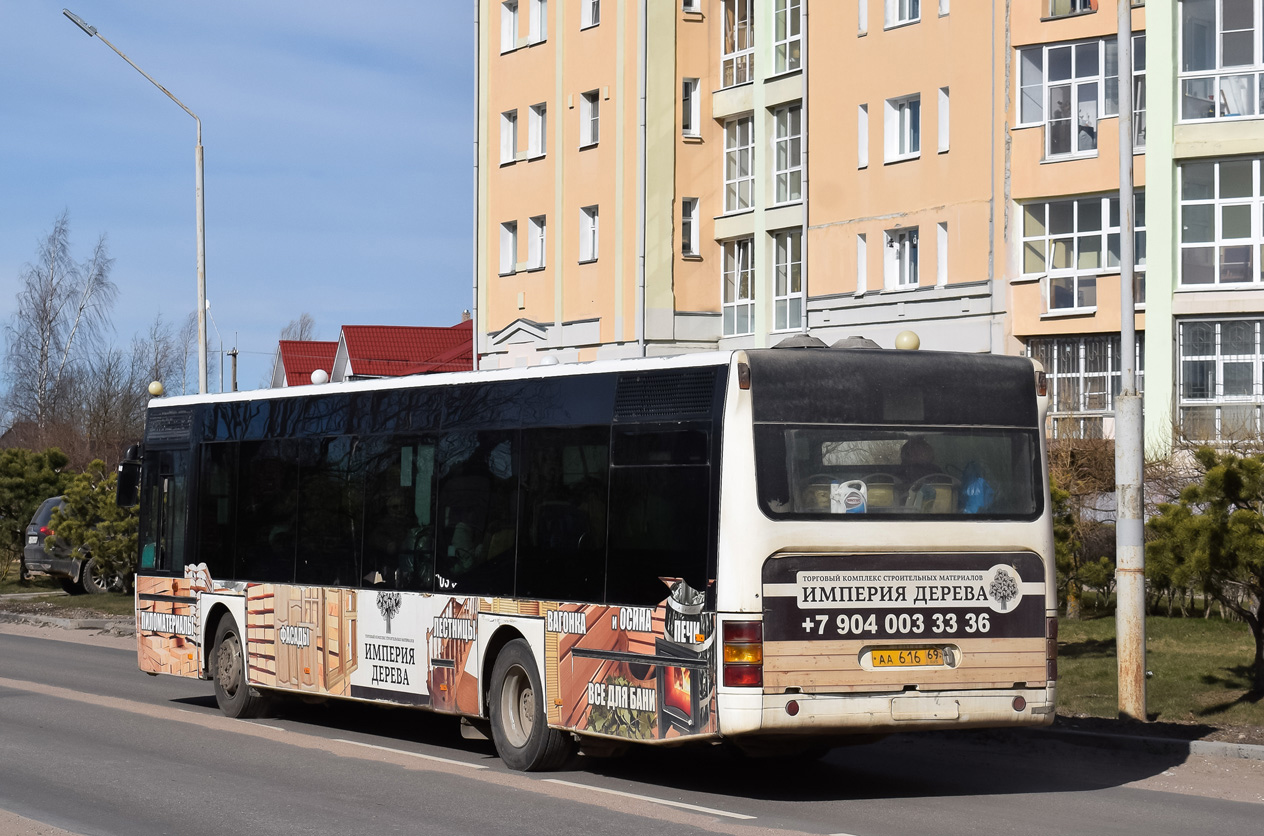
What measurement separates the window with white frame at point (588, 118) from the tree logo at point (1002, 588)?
33.5 m

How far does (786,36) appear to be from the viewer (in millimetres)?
41188

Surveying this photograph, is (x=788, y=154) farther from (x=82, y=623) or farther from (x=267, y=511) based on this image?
(x=267, y=511)

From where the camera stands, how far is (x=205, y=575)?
17.5 m

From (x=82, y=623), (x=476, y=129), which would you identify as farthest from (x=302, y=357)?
(x=82, y=623)

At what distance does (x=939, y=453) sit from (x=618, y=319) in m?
31.6

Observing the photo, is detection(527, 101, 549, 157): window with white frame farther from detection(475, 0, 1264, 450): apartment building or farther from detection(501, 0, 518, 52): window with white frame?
detection(501, 0, 518, 52): window with white frame

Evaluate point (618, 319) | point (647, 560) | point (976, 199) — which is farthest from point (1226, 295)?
point (647, 560)

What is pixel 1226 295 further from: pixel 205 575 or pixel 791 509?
pixel 791 509

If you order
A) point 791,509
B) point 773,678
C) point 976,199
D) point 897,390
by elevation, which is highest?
point 976,199

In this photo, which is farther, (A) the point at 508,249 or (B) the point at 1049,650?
(A) the point at 508,249

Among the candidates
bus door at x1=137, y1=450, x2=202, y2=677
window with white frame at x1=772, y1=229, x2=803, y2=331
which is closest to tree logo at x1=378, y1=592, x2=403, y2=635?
bus door at x1=137, y1=450, x2=202, y2=677

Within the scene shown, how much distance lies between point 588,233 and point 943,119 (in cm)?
1074

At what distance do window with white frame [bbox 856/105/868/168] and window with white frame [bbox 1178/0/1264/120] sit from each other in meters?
6.97

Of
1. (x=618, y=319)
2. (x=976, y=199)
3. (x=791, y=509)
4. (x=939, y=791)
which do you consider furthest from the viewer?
(x=618, y=319)
